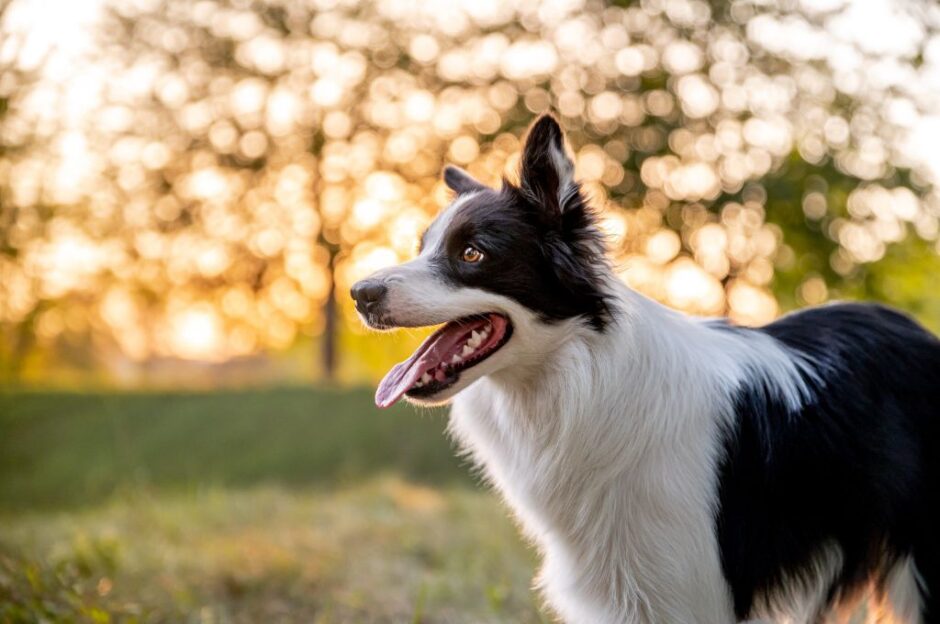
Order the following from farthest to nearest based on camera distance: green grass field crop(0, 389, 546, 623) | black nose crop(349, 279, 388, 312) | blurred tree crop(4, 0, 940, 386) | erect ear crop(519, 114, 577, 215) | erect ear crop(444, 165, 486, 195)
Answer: blurred tree crop(4, 0, 940, 386), green grass field crop(0, 389, 546, 623), erect ear crop(444, 165, 486, 195), erect ear crop(519, 114, 577, 215), black nose crop(349, 279, 388, 312)

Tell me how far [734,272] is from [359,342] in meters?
13.0

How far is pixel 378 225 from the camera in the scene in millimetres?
15750

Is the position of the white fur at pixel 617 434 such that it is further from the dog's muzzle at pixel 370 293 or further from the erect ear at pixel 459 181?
the erect ear at pixel 459 181

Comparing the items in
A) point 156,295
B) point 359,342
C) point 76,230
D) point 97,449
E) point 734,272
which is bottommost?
point 359,342

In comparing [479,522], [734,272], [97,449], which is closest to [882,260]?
[734,272]

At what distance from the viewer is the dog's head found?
302 cm

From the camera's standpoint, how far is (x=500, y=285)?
3.08 metres

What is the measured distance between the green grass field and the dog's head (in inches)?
74.0

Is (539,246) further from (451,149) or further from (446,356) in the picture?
(451,149)

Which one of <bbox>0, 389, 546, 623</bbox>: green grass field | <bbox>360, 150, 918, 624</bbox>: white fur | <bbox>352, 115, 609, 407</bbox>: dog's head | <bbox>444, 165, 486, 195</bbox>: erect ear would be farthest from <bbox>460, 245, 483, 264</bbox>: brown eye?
<bbox>0, 389, 546, 623</bbox>: green grass field

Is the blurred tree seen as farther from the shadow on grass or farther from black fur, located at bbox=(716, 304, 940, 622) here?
black fur, located at bbox=(716, 304, 940, 622)

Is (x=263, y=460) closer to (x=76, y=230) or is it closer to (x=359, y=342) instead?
(x=76, y=230)

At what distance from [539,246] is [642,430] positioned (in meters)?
0.71

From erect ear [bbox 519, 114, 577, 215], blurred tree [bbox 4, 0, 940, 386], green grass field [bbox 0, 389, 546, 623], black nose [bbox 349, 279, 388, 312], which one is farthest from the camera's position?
blurred tree [bbox 4, 0, 940, 386]
